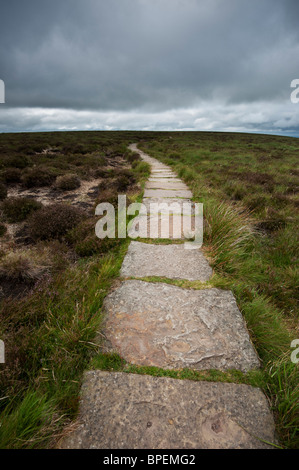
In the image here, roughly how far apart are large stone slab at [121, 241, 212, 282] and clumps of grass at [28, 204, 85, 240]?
1.78 m

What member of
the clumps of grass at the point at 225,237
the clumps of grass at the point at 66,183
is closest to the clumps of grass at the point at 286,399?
the clumps of grass at the point at 225,237

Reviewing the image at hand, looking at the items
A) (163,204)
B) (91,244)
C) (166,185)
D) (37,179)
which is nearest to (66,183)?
(37,179)

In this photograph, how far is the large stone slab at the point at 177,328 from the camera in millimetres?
1660

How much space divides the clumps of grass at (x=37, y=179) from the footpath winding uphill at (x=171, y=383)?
703cm

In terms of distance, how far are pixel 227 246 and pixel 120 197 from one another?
3.27m

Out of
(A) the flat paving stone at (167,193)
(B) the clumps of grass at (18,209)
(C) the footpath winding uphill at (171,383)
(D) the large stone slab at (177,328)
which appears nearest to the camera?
(C) the footpath winding uphill at (171,383)

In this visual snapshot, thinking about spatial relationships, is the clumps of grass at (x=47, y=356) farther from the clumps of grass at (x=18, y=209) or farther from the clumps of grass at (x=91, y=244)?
the clumps of grass at (x=18, y=209)

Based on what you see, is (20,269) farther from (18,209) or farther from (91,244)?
(18,209)

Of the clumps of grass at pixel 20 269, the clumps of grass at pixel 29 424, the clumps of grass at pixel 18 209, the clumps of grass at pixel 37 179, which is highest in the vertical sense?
the clumps of grass at pixel 37 179

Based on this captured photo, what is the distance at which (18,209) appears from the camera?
5184 millimetres

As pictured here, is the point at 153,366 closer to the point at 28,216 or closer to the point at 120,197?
the point at 120,197

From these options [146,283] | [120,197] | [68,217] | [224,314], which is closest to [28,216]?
[68,217]

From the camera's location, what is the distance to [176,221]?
13.8 ft

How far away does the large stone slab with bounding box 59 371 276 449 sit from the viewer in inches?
47.0
